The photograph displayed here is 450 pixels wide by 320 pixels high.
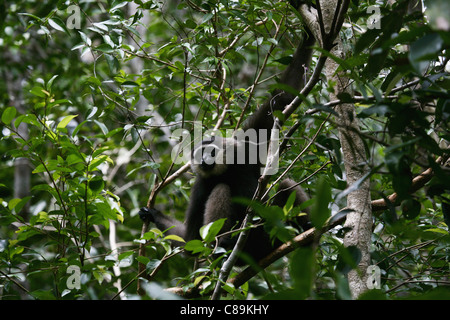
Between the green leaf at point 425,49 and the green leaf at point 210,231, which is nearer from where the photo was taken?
the green leaf at point 425,49

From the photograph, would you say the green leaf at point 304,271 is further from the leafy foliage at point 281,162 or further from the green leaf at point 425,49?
the green leaf at point 425,49

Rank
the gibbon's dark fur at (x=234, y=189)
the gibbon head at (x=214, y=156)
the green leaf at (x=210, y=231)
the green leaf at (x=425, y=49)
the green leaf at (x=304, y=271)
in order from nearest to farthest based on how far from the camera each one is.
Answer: the green leaf at (x=304, y=271) < the green leaf at (x=425, y=49) < the green leaf at (x=210, y=231) < the gibbon's dark fur at (x=234, y=189) < the gibbon head at (x=214, y=156)

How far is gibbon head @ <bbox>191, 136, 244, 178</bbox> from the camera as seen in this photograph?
5.10 m

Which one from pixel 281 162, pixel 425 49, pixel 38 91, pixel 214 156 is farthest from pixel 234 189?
pixel 425 49

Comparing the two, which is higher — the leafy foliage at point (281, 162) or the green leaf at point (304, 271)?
the leafy foliage at point (281, 162)

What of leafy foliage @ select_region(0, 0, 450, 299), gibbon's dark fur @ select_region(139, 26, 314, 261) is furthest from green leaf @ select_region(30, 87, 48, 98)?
gibbon's dark fur @ select_region(139, 26, 314, 261)

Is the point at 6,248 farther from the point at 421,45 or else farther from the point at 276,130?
the point at 421,45

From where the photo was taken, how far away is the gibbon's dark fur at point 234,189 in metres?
4.30

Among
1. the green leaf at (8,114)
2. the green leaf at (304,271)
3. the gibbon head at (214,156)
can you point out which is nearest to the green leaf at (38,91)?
the green leaf at (8,114)

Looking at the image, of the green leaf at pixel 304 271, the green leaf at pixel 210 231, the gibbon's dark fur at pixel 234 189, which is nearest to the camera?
the green leaf at pixel 304 271

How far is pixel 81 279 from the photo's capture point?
2609mm

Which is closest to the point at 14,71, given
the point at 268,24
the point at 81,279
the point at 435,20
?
the point at 268,24

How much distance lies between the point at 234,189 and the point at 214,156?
0.49 meters

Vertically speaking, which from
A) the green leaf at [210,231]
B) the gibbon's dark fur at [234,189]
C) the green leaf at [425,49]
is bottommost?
the green leaf at [210,231]
